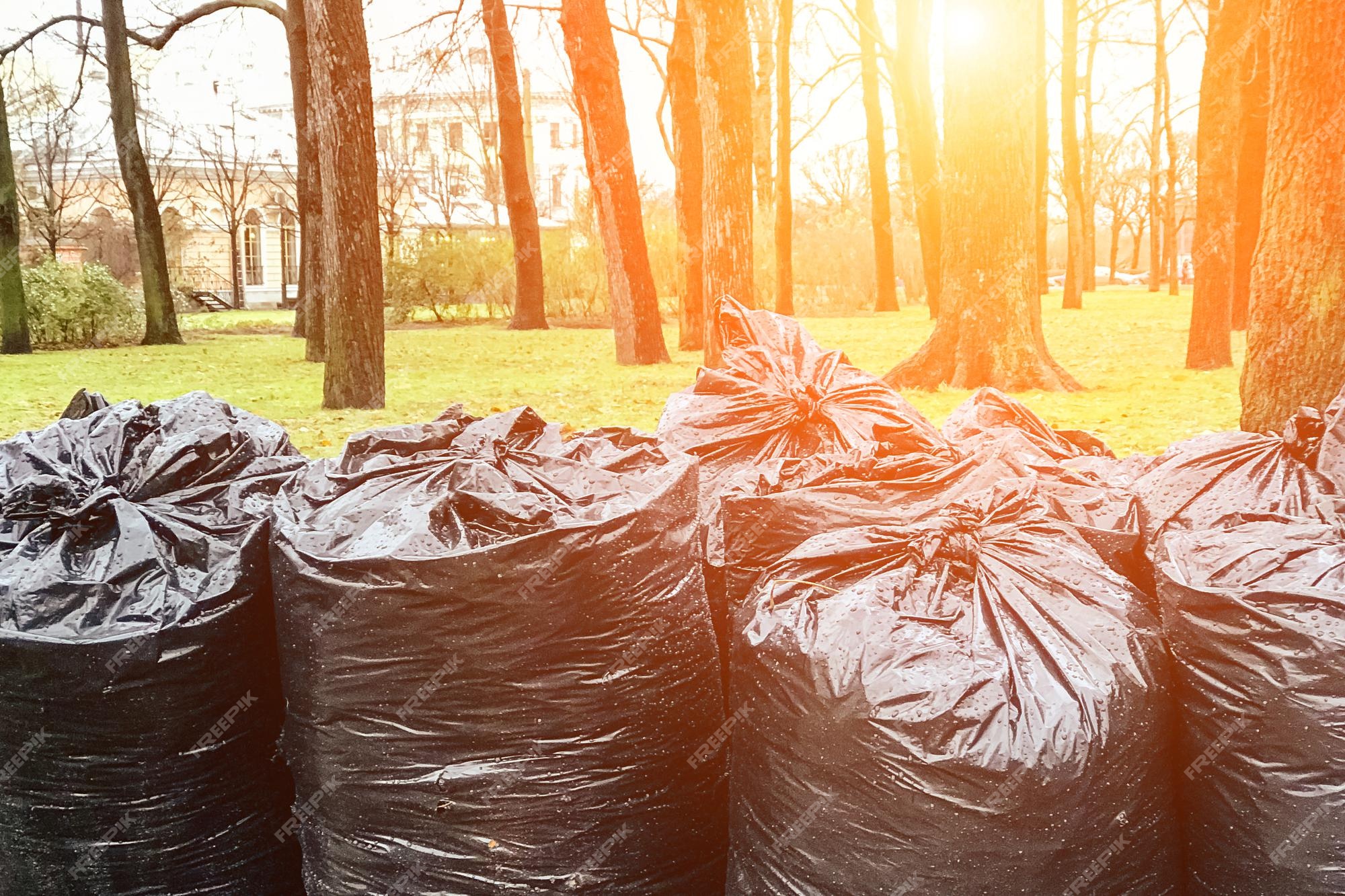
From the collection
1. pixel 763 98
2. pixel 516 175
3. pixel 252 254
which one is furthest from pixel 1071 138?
pixel 252 254

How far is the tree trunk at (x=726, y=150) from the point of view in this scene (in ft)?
29.6

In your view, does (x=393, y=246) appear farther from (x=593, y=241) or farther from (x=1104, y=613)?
(x=1104, y=613)

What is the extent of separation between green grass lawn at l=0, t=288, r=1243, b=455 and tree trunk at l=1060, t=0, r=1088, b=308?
322 cm

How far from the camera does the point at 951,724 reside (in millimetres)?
1627

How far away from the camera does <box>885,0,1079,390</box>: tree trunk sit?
7.91m

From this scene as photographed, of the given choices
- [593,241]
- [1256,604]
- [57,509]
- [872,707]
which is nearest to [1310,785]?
[1256,604]

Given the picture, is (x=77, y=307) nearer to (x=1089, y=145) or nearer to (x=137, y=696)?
(x=137, y=696)

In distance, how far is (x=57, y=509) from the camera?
219cm

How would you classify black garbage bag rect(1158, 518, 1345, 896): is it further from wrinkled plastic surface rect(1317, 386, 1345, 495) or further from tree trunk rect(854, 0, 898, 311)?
tree trunk rect(854, 0, 898, 311)

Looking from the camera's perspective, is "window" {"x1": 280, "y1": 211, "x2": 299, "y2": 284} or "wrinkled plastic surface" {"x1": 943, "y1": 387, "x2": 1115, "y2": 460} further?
"window" {"x1": 280, "y1": 211, "x2": 299, "y2": 284}

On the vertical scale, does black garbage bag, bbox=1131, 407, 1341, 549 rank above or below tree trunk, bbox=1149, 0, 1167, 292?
below

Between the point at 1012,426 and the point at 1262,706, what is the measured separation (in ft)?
4.22

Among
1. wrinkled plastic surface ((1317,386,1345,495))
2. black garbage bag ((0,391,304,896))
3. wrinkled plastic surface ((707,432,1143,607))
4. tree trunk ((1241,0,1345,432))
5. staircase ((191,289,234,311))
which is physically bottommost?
black garbage bag ((0,391,304,896))

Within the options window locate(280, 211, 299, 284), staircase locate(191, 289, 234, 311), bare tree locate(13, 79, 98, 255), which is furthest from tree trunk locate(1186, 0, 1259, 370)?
window locate(280, 211, 299, 284)
